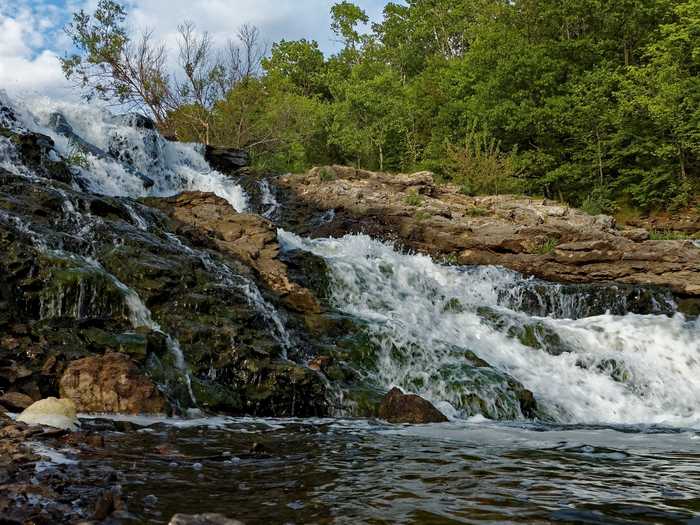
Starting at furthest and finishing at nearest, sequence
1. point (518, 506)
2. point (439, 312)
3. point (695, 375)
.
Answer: point (439, 312)
point (695, 375)
point (518, 506)

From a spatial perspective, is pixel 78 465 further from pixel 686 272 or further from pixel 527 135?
pixel 527 135

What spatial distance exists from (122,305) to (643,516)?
25.7 ft

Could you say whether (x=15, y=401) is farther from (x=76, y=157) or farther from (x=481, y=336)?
(x=76, y=157)

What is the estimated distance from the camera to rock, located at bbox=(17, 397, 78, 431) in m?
4.86

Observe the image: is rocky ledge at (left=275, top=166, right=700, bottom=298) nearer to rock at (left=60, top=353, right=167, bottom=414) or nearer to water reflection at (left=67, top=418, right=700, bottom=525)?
water reflection at (left=67, top=418, right=700, bottom=525)

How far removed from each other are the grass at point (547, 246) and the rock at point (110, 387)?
14.6m

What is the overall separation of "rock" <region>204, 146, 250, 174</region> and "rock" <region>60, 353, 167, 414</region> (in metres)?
19.0

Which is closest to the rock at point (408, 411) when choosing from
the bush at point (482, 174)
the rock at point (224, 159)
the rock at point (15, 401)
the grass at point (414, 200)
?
the rock at point (15, 401)

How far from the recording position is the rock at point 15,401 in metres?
5.76

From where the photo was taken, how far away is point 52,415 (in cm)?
494

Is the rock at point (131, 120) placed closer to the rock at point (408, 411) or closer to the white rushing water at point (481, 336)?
the white rushing water at point (481, 336)

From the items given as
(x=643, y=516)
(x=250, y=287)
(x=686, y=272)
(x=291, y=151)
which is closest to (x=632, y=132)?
(x=686, y=272)

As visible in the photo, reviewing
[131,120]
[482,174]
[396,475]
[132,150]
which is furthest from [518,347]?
[131,120]

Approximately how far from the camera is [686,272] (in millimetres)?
16250
